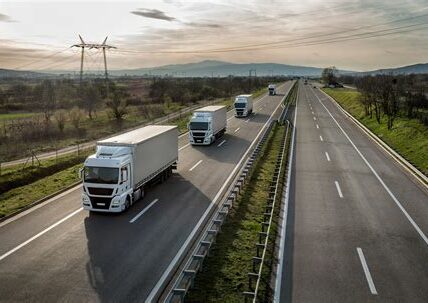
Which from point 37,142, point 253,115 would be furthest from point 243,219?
point 253,115

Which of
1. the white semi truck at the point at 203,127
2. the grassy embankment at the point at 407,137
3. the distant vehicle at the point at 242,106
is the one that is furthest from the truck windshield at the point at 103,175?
the distant vehicle at the point at 242,106

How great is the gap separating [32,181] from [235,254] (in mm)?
18365

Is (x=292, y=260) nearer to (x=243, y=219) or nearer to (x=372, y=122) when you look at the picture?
(x=243, y=219)

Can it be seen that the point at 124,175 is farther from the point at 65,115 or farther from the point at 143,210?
the point at 65,115

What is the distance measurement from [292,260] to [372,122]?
38667mm

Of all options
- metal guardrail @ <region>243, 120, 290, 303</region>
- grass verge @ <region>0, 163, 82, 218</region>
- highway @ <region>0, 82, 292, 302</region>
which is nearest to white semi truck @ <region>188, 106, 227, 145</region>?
metal guardrail @ <region>243, 120, 290, 303</region>

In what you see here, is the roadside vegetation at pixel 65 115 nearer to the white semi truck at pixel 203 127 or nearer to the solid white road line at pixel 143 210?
the white semi truck at pixel 203 127

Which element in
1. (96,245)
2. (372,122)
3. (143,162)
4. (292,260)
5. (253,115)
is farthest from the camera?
(253,115)

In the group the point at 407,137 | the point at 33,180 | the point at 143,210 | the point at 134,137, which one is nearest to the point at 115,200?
the point at 143,210

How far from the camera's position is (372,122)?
155 ft

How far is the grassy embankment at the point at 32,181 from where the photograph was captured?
1984 cm

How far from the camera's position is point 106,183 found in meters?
17.2

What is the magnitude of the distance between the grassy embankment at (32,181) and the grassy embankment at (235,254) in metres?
10.7

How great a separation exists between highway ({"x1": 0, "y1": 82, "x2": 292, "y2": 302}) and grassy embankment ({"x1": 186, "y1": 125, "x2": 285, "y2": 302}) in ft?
4.68
